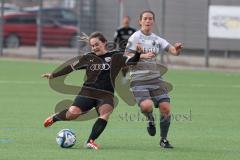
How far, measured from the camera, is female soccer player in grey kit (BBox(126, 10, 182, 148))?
12.5m

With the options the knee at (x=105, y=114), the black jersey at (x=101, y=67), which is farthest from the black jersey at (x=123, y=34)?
the knee at (x=105, y=114)

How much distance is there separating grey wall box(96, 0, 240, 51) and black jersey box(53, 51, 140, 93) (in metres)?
20.8

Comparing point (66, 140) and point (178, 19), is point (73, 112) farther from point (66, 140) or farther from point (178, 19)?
point (178, 19)

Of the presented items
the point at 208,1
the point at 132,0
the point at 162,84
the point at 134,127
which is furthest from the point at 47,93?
the point at 132,0

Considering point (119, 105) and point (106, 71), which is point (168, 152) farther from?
point (119, 105)

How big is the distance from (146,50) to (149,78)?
1.55 feet

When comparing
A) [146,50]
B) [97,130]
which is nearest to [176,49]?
[146,50]

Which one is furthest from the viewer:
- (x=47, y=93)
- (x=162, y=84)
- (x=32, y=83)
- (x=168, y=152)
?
(x=32, y=83)

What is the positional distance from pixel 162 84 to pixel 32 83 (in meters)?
12.1

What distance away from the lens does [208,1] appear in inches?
1287

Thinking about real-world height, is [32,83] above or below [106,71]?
below

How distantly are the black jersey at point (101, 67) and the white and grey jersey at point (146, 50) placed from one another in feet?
0.72

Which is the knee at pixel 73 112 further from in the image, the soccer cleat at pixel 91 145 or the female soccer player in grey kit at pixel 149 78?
the female soccer player in grey kit at pixel 149 78

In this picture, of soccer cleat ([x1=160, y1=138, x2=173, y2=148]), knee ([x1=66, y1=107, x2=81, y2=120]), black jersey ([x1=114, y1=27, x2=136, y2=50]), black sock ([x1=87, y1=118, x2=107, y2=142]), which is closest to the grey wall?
black jersey ([x1=114, y1=27, x2=136, y2=50])
